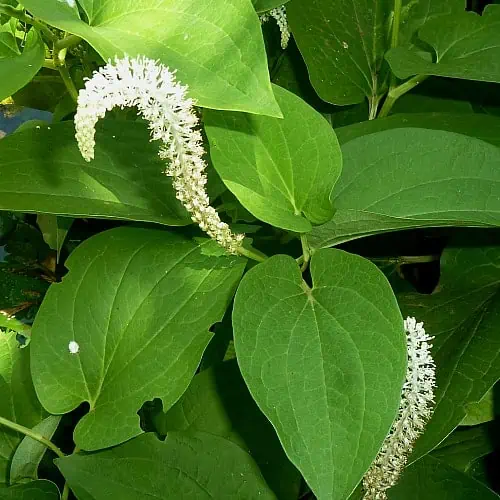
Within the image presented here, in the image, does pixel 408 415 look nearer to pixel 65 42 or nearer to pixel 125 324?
pixel 125 324

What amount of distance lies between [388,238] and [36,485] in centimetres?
46

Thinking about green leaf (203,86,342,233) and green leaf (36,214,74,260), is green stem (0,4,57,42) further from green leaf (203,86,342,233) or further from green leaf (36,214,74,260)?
green leaf (36,214,74,260)

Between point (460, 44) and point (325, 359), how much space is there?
0.42 m

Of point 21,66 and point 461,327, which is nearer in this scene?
point 21,66

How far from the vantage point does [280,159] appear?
569 millimetres

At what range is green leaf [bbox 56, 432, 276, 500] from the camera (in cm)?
59

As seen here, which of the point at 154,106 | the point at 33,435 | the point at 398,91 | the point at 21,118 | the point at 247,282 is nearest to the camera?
the point at 154,106

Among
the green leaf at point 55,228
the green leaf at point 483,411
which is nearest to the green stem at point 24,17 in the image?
the green leaf at point 55,228

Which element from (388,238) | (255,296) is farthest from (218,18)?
(388,238)

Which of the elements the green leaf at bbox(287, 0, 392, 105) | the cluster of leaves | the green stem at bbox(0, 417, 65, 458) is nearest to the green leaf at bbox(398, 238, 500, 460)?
the cluster of leaves

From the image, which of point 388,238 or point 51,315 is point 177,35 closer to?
point 51,315

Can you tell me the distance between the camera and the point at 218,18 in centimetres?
46

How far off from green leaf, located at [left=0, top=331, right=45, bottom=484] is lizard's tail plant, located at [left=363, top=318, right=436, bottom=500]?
0.35m

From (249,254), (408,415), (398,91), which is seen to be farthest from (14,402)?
(398,91)
